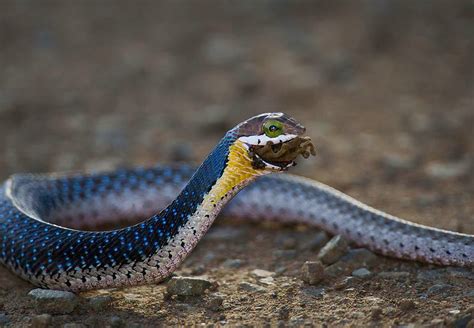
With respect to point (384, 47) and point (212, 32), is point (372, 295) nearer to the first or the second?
→ point (384, 47)

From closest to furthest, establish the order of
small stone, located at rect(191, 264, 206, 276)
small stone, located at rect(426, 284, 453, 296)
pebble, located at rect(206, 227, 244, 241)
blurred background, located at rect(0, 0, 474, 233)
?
1. small stone, located at rect(426, 284, 453, 296)
2. small stone, located at rect(191, 264, 206, 276)
3. pebble, located at rect(206, 227, 244, 241)
4. blurred background, located at rect(0, 0, 474, 233)

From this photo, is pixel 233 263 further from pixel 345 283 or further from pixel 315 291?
pixel 345 283

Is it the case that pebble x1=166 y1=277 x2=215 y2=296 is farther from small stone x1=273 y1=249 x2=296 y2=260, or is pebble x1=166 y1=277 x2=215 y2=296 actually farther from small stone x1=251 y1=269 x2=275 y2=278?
small stone x1=273 y1=249 x2=296 y2=260

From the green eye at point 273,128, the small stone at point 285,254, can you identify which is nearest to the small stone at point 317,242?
the small stone at point 285,254

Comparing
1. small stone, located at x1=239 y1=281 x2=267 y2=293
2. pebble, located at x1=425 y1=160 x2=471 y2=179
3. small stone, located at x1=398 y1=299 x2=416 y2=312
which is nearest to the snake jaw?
small stone, located at x1=239 y1=281 x2=267 y2=293

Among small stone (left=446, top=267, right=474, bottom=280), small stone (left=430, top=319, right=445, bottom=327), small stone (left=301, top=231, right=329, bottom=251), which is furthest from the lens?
small stone (left=301, top=231, right=329, bottom=251)

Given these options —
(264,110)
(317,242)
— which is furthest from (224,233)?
(264,110)

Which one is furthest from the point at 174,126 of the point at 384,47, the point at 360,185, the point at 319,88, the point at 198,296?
the point at 198,296
